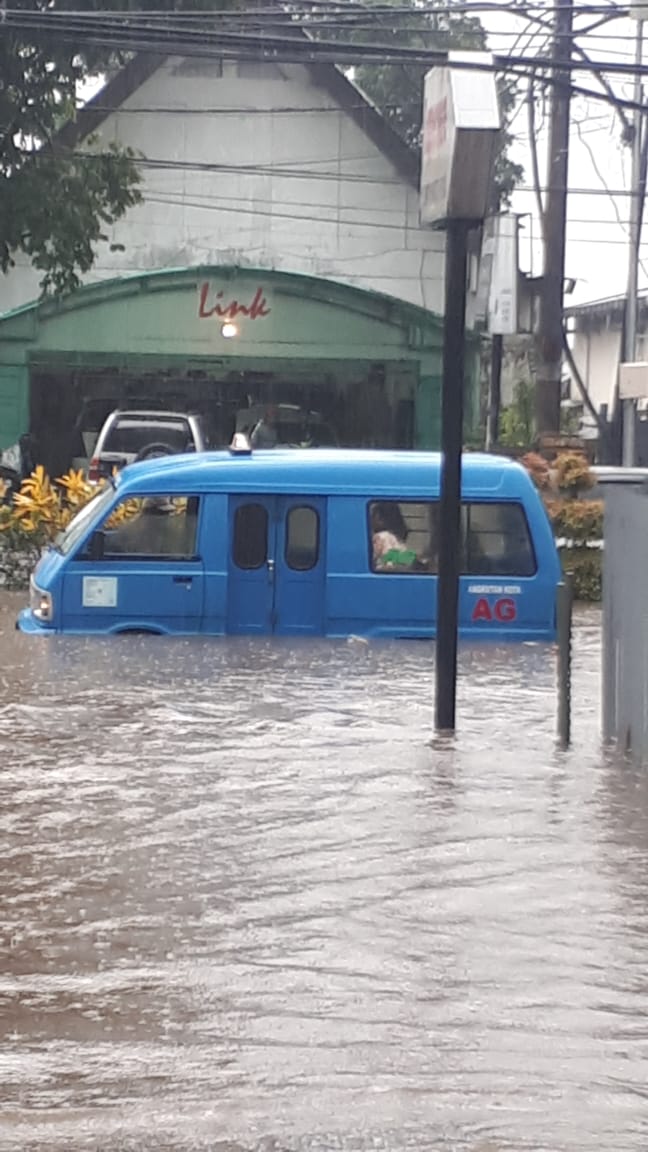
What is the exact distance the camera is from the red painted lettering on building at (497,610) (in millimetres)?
15570

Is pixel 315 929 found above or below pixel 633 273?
below

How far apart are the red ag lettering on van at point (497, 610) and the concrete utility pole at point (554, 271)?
11.4 metres

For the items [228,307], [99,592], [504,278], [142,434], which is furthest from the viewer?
[228,307]

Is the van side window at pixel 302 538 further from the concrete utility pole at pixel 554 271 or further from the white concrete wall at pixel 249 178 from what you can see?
the white concrete wall at pixel 249 178

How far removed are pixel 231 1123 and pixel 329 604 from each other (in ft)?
34.5

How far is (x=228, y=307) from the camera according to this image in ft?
110

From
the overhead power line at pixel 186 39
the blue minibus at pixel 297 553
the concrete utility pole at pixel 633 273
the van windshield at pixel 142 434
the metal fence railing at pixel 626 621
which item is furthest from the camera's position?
the concrete utility pole at pixel 633 273

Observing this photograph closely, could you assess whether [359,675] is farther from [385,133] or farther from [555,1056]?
[385,133]

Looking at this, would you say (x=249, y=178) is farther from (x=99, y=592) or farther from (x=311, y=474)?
(x=99, y=592)

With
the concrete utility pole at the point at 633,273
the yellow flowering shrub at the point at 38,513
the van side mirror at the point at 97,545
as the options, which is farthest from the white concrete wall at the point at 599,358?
the van side mirror at the point at 97,545

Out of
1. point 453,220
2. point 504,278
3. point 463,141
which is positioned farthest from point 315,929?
point 504,278

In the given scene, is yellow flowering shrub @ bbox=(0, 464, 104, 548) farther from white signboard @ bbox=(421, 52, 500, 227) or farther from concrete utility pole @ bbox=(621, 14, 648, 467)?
concrete utility pole @ bbox=(621, 14, 648, 467)

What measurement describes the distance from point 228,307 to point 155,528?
730 inches

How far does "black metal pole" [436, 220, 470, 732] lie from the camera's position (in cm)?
1086
